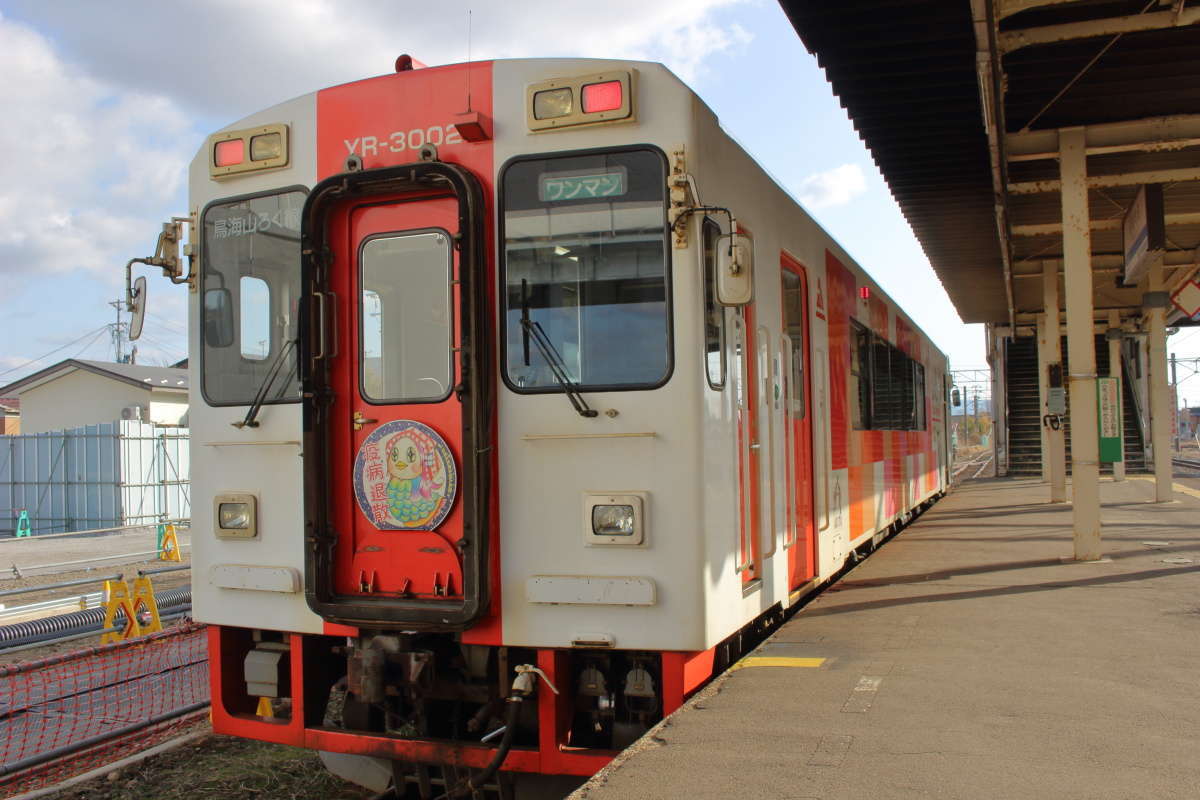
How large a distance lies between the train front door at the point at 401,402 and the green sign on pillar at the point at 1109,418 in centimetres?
1009

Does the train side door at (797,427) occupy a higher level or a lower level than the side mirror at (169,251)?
lower

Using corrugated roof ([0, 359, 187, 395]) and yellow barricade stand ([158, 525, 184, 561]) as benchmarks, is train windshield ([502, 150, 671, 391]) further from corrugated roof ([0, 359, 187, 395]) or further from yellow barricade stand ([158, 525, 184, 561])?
corrugated roof ([0, 359, 187, 395])

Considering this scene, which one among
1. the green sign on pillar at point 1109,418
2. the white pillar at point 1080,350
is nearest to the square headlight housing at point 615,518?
the white pillar at point 1080,350

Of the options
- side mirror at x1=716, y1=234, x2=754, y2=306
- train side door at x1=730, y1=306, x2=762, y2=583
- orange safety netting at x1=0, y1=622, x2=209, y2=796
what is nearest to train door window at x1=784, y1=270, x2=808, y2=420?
train side door at x1=730, y1=306, x2=762, y2=583

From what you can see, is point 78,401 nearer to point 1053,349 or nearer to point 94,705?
point 1053,349

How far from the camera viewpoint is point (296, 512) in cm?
475

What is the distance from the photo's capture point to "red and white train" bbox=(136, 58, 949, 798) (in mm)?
4270

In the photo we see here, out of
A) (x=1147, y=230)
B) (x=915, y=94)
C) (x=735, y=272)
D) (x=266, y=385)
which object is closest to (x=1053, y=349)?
(x=1147, y=230)

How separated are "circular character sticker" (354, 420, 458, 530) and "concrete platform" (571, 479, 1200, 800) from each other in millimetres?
1322

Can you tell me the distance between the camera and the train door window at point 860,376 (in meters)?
8.51

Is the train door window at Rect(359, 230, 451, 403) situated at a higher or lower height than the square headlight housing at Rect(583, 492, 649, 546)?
higher

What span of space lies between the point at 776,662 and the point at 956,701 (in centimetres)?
98

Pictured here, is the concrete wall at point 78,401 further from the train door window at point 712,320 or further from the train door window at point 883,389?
the train door window at point 712,320

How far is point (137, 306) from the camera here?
5.04 meters
